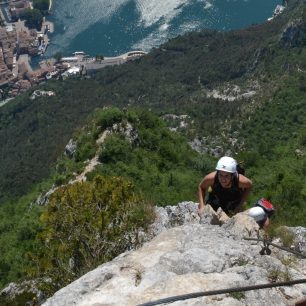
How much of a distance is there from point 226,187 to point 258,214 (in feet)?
2.19

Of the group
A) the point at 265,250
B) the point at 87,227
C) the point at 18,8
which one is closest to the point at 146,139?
the point at 87,227

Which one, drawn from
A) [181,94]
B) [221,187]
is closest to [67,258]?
[221,187]

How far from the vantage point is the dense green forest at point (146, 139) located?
1351 cm

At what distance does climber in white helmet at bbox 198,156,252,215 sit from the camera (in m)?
9.12

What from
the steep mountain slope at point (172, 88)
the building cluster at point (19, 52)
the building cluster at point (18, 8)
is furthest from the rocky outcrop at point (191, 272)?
the building cluster at point (18, 8)

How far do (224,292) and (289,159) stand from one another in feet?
76.2

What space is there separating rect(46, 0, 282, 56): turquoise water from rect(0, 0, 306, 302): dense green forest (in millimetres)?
12284

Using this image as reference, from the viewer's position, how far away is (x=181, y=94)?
79812mm

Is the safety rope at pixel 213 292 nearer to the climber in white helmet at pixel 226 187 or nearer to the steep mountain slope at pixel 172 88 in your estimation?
the climber in white helmet at pixel 226 187

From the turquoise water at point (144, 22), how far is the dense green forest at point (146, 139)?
484 inches

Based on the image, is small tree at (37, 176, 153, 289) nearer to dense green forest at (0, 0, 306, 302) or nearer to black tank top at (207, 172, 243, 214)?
dense green forest at (0, 0, 306, 302)

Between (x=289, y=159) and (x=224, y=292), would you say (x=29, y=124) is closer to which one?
(x=289, y=159)

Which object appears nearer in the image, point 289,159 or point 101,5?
point 289,159

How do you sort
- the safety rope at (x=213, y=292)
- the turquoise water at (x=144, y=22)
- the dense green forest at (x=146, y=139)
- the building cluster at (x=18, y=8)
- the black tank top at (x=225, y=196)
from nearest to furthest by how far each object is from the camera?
the safety rope at (x=213, y=292)
the black tank top at (x=225, y=196)
the dense green forest at (x=146, y=139)
the turquoise water at (x=144, y=22)
the building cluster at (x=18, y=8)
